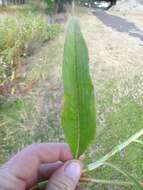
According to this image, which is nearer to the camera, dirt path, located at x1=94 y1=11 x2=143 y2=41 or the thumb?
the thumb

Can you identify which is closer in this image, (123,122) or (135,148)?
(135,148)

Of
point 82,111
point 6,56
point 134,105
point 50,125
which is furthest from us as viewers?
point 6,56

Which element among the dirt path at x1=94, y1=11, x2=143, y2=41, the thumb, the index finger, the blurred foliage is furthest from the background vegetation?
the thumb

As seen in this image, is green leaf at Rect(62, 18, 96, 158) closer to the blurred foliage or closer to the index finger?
the index finger

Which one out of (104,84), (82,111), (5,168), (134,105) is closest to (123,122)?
(134,105)

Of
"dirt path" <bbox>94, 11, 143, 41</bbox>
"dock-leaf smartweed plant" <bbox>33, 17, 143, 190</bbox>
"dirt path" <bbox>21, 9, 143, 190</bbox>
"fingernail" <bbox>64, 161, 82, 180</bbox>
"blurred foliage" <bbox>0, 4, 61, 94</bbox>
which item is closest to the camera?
"dock-leaf smartweed plant" <bbox>33, 17, 143, 190</bbox>

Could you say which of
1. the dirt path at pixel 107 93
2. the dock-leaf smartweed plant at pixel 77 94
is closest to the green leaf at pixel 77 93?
the dock-leaf smartweed plant at pixel 77 94

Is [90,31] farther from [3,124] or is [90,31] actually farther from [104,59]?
[3,124]

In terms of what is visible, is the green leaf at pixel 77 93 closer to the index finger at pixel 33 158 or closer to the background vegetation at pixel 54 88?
the index finger at pixel 33 158
